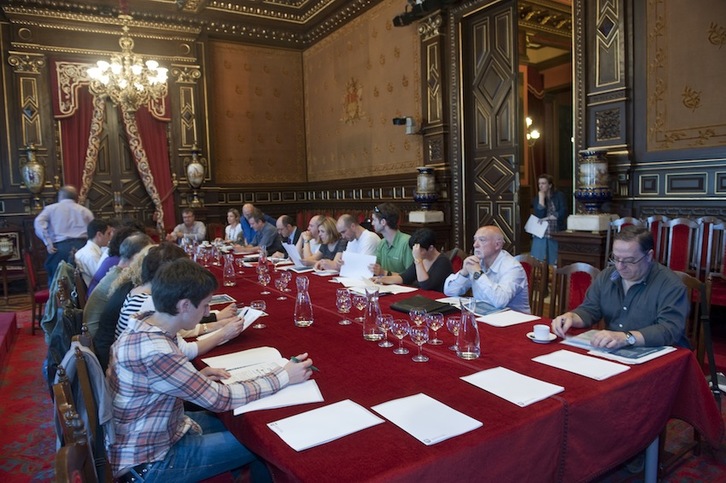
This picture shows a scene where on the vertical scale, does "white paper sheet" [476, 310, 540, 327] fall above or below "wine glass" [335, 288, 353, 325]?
below

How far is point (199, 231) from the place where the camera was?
27.2 ft

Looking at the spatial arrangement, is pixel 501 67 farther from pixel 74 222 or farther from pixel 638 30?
pixel 74 222

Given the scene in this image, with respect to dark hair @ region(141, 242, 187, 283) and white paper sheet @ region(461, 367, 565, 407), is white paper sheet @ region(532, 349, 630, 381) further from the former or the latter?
dark hair @ region(141, 242, 187, 283)

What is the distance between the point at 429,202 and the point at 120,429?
6102 millimetres

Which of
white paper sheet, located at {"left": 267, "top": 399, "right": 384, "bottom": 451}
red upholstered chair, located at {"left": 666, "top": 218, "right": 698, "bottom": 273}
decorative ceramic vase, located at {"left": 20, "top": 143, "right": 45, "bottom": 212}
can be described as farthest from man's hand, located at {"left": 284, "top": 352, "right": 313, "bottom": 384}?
decorative ceramic vase, located at {"left": 20, "top": 143, "right": 45, "bottom": 212}

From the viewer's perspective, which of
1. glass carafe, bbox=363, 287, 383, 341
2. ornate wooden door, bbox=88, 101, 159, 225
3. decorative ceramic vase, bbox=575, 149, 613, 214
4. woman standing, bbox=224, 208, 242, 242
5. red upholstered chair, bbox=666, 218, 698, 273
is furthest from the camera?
ornate wooden door, bbox=88, 101, 159, 225

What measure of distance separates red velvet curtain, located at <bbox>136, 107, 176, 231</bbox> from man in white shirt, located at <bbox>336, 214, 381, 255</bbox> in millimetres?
5918

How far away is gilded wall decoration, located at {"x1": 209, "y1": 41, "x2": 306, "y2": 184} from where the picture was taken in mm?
10062

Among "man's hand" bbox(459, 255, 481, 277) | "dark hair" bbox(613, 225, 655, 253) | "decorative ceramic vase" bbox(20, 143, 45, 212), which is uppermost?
"decorative ceramic vase" bbox(20, 143, 45, 212)

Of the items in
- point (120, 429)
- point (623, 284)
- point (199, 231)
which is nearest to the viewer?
point (120, 429)

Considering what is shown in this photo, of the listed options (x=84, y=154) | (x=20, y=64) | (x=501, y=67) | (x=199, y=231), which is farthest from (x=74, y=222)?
(x=501, y=67)

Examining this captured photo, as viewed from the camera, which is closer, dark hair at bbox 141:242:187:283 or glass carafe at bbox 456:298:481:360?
glass carafe at bbox 456:298:481:360

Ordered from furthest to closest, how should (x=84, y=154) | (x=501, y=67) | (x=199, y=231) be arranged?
(x=84, y=154) < (x=199, y=231) < (x=501, y=67)

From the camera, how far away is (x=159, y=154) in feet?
31.0
